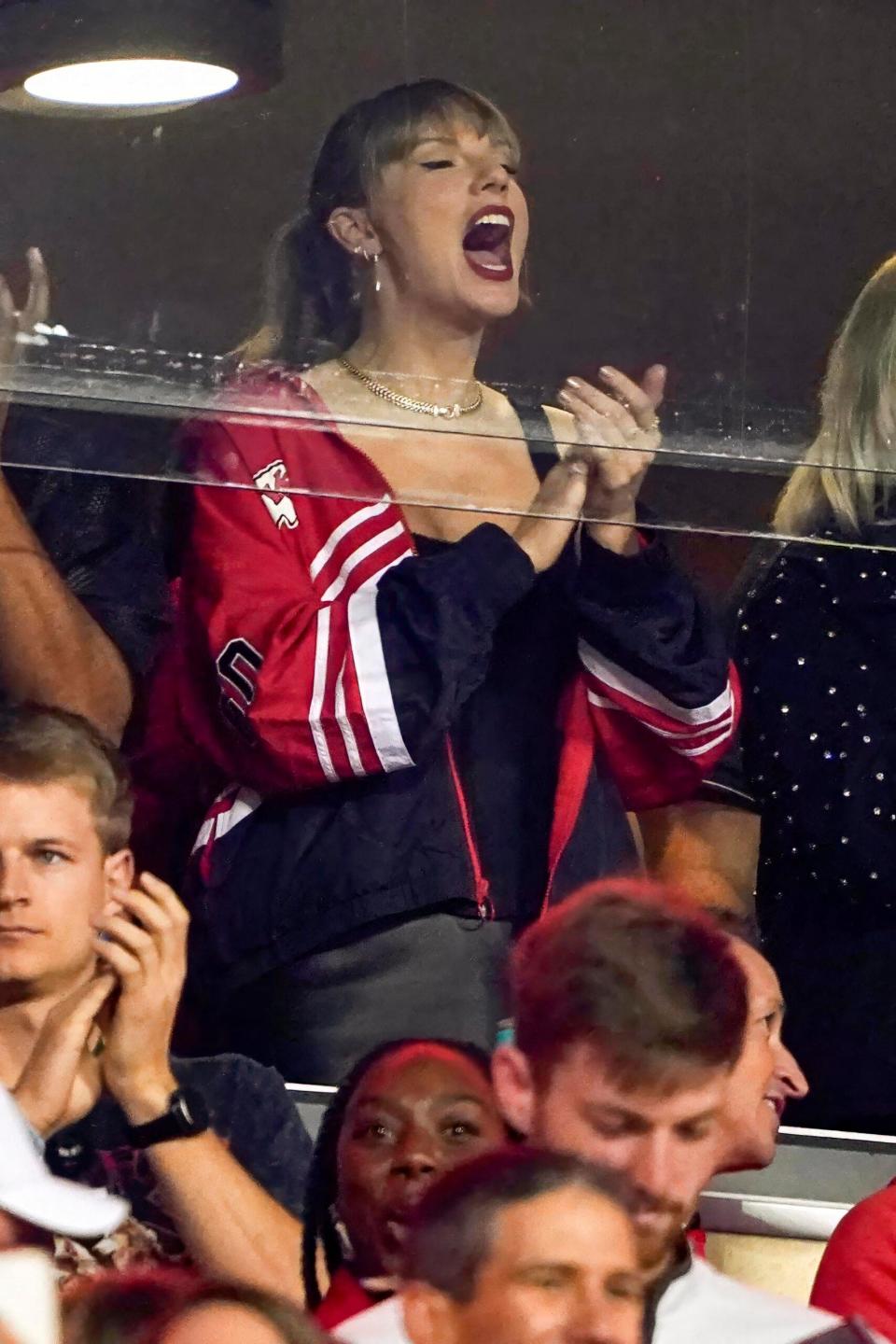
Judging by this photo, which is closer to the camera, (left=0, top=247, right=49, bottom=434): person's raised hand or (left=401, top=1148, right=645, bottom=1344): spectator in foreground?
(left=401, top=1148, right=645, bottom=1344): spectator in foreground

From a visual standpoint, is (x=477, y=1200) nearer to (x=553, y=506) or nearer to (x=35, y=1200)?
(x=35, y=1200)

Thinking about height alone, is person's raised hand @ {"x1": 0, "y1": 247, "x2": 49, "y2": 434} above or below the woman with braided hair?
above

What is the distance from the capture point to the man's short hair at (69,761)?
1628 mm

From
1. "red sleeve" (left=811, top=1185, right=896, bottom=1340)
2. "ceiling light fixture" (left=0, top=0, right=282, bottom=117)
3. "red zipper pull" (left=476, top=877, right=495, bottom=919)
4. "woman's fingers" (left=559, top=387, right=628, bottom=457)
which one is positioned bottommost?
"red sleeve" (left=811, top=1185, right=896, bottom=1340)

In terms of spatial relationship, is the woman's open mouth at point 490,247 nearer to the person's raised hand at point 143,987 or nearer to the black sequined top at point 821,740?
the black sequined top at point 821,740

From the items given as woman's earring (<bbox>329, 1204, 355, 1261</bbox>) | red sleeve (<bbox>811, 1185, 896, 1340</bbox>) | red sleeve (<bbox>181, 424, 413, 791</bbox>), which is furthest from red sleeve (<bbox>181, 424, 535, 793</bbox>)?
red sleeve (<bbox>811, 1185, 896, 1340</bbox>)

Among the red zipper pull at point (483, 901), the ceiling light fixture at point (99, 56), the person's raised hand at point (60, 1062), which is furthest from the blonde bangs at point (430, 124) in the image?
the person's raised hand at point (60, 1062)

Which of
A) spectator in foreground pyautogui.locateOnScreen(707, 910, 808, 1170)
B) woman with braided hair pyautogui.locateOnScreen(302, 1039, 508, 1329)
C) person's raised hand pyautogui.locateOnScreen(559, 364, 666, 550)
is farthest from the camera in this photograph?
person's raised hand pyautogui.locateOnScreen(559, 364, 666, 550)

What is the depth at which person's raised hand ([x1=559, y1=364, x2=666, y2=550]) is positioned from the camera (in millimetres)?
1686

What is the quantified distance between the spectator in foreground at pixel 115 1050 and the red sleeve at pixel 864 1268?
369 mm

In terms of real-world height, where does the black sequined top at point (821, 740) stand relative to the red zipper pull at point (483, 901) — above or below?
above

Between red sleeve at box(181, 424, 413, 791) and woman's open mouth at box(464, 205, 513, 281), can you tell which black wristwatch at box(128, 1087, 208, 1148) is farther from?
woman's open mouth at box(464, 205, 513, 281)

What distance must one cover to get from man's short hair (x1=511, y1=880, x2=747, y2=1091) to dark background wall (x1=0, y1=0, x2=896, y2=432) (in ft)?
1.37

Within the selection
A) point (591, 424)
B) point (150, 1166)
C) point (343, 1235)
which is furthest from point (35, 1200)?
point (591, 424)
